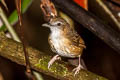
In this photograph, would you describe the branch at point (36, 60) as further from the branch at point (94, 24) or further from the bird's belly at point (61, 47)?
the bird's belly at point (61, 47)

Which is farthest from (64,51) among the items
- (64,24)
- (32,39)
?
(32,39)

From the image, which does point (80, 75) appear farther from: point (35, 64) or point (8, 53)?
point (8, 53)

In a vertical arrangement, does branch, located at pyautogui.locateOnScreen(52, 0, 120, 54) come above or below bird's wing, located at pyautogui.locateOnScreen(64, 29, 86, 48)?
above

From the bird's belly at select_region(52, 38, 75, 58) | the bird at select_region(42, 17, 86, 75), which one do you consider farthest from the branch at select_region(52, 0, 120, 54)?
the bird's belly at select_region(52, 38, 75, 58)

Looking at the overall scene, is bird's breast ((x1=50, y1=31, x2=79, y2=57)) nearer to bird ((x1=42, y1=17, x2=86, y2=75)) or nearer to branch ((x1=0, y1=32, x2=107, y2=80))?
bird ((x1=42, y1=17, x2=86, y2=75))

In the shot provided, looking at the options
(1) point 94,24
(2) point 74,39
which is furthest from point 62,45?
(1) point 94,24
